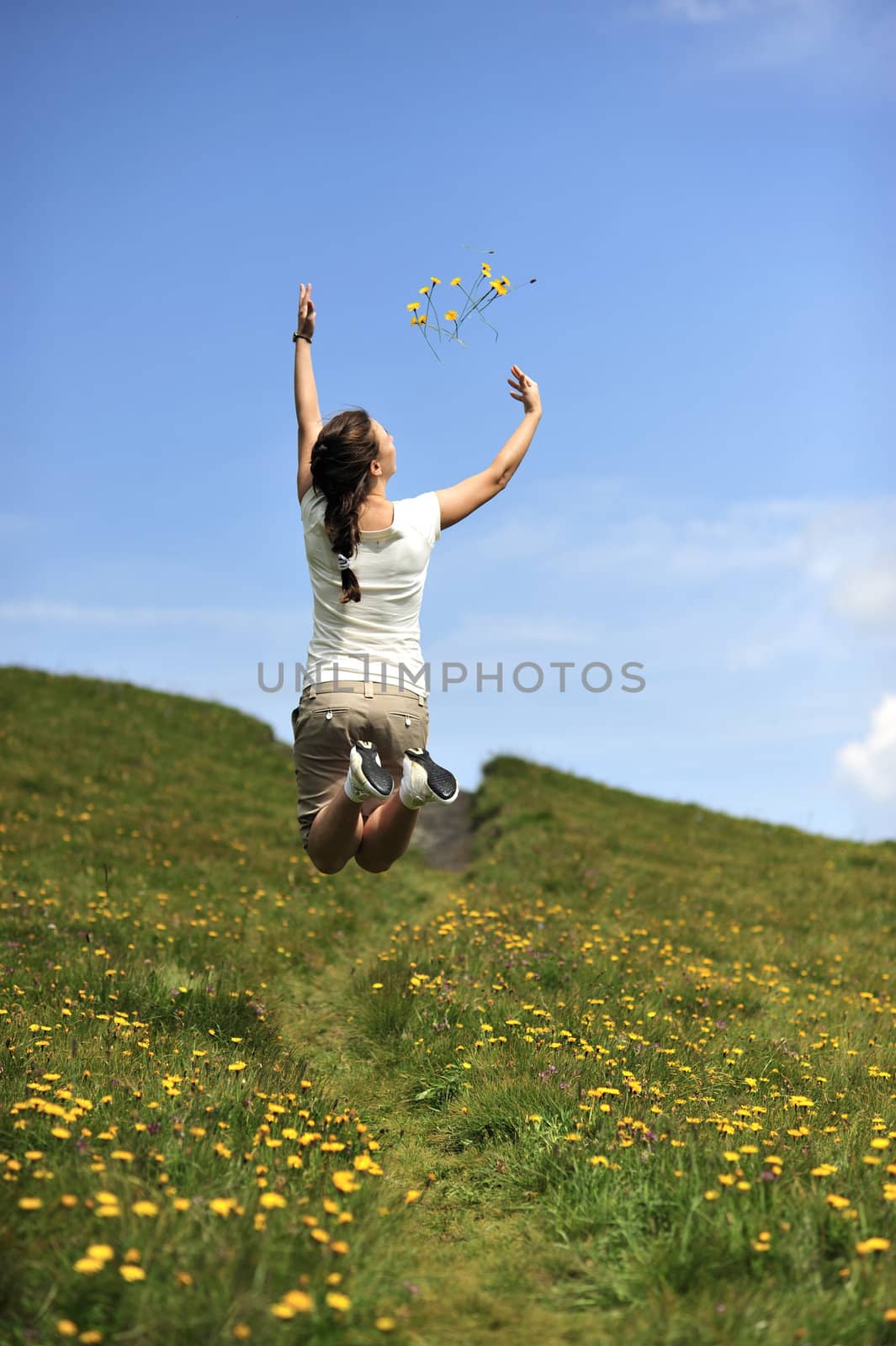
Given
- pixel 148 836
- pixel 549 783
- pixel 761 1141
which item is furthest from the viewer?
pixel 549 783

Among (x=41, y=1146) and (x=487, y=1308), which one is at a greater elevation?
(x=41, y=1146)

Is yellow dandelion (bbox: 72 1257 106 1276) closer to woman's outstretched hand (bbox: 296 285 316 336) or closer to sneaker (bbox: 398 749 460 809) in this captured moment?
sneaker (bbox: 398 749 460 809)

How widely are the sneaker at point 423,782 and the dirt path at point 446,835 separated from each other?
439 inches

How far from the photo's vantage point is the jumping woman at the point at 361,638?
6.59 m

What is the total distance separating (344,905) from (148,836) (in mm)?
3945

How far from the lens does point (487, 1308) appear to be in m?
4.34

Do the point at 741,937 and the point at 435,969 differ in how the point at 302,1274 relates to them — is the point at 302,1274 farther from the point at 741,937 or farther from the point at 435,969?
the point at 741,937

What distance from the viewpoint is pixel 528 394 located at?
7441 mm

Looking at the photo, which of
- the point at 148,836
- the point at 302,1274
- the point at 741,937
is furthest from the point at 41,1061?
the point at 148,836

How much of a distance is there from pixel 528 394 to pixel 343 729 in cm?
267

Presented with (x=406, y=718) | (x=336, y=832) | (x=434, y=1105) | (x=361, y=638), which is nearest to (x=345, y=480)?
(x=361, y=638)

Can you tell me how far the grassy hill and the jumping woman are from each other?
5.41 ft

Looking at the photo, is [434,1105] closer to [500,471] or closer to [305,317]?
[500,471]

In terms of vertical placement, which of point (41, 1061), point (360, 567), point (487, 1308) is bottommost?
point (487, 1308)
